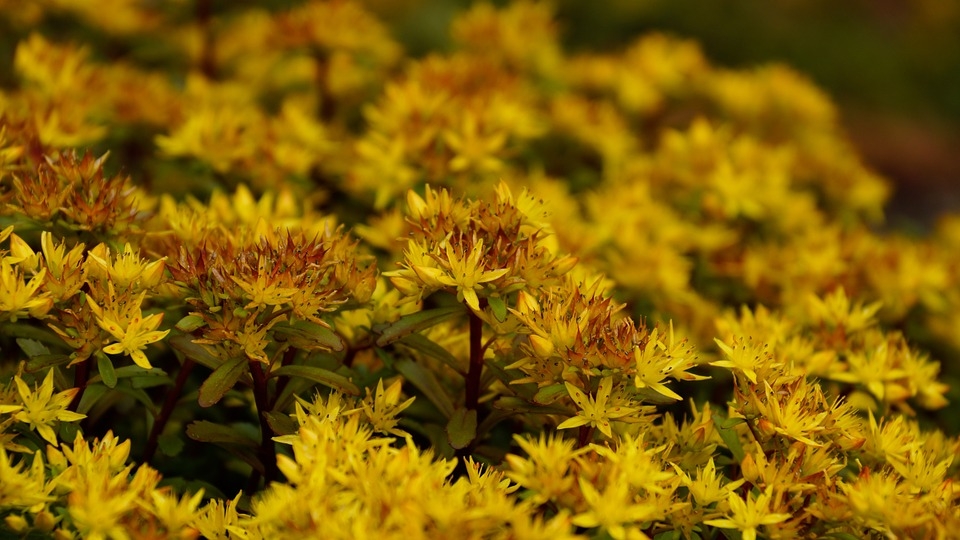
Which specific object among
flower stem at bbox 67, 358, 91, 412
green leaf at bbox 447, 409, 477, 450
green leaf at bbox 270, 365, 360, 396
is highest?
green leaf at bbox 270, 365, 360, 396

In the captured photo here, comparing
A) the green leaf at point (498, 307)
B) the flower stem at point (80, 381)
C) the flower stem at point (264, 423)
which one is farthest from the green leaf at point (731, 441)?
the flower stem at point (80, 381)

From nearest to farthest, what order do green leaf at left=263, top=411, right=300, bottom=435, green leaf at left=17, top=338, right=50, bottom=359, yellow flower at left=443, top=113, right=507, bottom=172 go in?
green leaf at left=263, top=411, right=300, bottom=435
green leaf at left=17, top=338, right=50, bottom=359
yellow flower at left=443, top=113, right=507, bottom=172

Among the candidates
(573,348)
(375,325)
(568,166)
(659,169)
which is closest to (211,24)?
(568,166)

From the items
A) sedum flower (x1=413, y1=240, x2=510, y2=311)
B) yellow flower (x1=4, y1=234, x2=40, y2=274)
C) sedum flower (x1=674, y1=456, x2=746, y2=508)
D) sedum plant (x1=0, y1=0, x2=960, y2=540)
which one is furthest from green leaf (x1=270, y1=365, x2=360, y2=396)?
sedum flower (x1=674, y1=456, x2=746, y2=508)

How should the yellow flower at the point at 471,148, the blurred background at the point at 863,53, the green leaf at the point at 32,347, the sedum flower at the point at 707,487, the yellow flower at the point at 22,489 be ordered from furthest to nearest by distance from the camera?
the blurred background at the point at 863,53
the yellow flower at the point at 471,148
the green leaf at the point at 32,347
the sedum flower at the point at 707,487
the yellow flower at the point at 22,489

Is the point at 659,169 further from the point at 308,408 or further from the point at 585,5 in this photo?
Answer: the point at 585,5

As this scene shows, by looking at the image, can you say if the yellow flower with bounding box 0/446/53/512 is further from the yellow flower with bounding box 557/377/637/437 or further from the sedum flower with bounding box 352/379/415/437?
the yellow flower with bounding box 557/377/637/437

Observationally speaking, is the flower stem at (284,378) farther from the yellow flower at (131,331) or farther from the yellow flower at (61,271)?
the yellow flower at (61,271)
